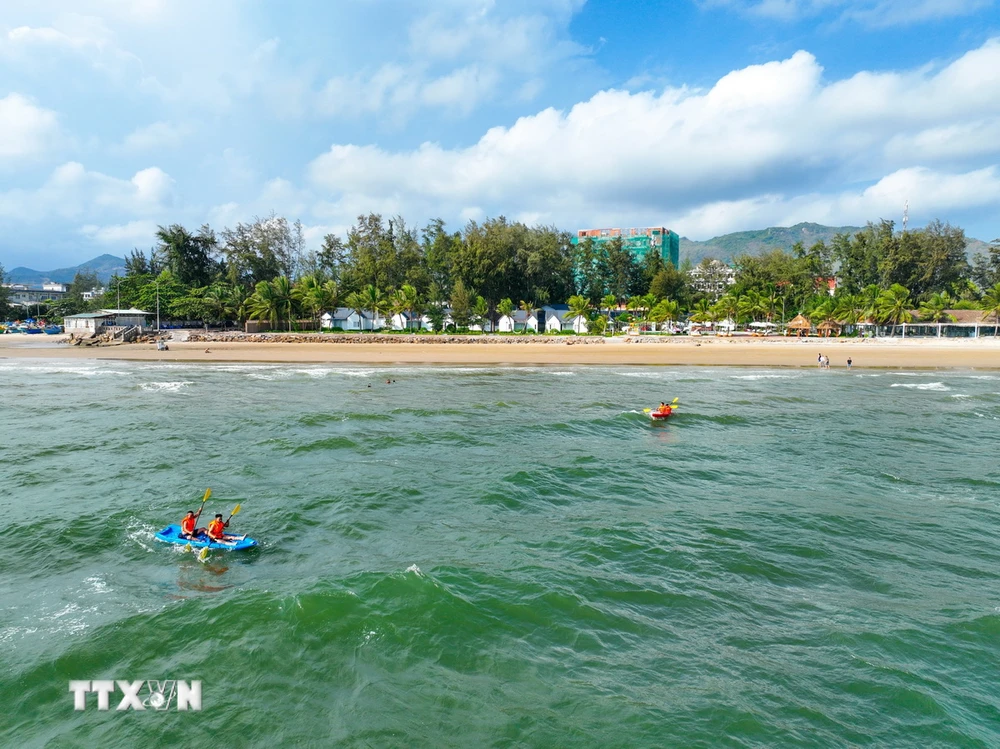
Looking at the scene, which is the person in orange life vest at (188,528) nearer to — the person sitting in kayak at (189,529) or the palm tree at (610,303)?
the person sitting in kayak at (189,529)

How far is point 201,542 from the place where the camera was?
1166cm

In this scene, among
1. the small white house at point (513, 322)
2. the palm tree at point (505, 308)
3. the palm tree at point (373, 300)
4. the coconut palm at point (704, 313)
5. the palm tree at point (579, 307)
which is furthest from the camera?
the small white house at point (513, 322)

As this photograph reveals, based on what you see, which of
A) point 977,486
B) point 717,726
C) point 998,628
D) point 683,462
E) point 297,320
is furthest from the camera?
point 297,320

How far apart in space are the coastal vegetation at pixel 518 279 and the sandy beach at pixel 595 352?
12594 mm

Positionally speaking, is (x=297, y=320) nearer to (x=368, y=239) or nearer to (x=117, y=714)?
(x=368, y=239)

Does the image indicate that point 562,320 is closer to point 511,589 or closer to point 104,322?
point 104,322

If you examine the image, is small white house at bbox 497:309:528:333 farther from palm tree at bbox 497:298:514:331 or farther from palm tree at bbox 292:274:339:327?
palm tree at bbox 292:274:339:327

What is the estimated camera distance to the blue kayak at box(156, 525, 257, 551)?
11.6 m

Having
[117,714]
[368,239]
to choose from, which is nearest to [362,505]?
[117,714]

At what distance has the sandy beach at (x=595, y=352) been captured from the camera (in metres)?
49.4

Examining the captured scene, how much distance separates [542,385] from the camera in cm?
3634

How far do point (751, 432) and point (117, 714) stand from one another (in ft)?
71.5

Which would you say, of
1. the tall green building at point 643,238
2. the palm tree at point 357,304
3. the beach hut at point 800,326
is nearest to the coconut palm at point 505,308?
the palm tree at point 357,304

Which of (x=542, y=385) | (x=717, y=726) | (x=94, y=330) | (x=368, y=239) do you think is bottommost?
(x=717, y=726)
